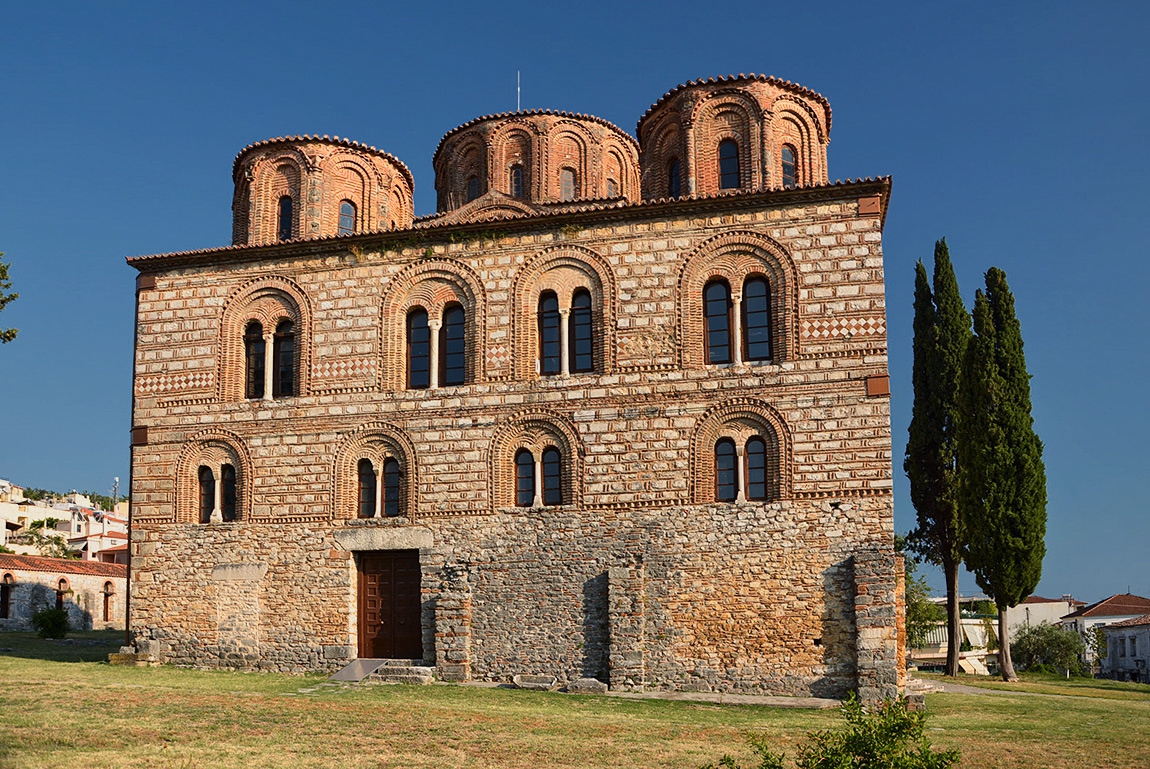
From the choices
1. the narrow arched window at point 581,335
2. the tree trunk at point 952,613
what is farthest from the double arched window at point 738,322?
the tree trunk at point 952,613

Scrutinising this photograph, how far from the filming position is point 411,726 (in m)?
12.0

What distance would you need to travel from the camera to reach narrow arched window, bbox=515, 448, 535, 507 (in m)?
18.2

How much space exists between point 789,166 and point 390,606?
11.5 meters

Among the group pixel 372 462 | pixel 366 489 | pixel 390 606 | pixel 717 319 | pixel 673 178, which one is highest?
pixel 673 178

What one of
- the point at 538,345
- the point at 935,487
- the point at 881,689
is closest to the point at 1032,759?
the point at 881,689

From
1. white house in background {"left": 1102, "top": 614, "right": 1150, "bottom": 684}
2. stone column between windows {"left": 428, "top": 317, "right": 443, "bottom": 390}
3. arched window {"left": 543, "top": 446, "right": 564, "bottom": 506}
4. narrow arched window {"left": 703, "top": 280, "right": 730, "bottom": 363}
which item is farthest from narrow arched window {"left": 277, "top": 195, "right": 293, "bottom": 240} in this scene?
white house in background {"left": 1102, "top": 614, "right": 1150, "bottom": 684}

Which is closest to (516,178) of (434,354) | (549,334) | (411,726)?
(549,334)

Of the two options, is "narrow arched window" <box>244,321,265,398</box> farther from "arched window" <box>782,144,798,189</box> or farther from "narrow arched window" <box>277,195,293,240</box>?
"arched window" <box>782,144,798,189</box>

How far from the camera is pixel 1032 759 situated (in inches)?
449

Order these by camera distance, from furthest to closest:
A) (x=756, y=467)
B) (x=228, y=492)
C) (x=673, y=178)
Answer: (x=673, y=178), (x=228, y=492), (x=756, y=467)

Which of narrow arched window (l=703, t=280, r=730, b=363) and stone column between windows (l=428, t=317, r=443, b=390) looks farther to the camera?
stone column between windows (l=428, t=317, r=443, b=390)

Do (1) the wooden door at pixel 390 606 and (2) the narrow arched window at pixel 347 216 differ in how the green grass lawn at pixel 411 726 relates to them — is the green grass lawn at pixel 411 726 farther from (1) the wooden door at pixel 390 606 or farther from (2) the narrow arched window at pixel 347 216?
(2) the narrow arched window at pixel 347 216

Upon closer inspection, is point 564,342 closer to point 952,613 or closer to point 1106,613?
point 952,613

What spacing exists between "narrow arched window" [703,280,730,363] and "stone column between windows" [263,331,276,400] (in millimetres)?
8355
